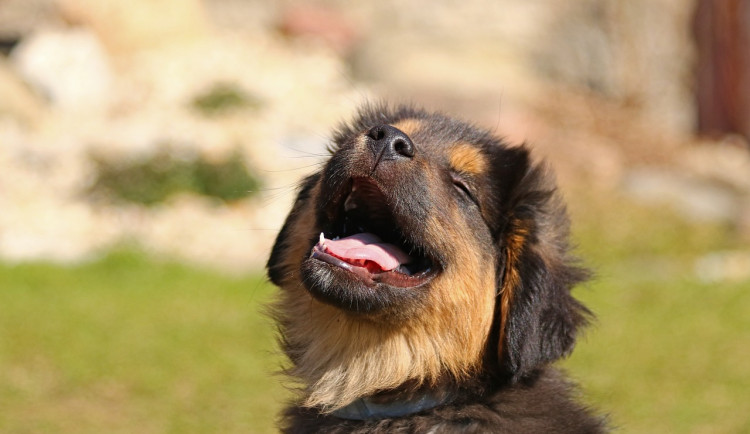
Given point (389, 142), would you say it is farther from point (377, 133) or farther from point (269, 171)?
point (269, 171)

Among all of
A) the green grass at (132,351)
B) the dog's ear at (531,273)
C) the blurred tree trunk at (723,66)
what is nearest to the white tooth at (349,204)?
the dog's ear at (531,273)

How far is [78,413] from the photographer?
7301mm

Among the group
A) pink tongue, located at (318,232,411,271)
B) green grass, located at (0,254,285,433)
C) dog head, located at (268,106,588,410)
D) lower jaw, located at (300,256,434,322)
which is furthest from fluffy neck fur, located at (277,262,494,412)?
green grass, located at (0,254,285,433)

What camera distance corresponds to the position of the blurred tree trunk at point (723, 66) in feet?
53.2

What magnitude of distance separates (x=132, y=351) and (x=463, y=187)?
16.7ft

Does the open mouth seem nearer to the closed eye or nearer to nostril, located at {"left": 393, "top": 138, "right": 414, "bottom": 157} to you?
nostril, located at {"left": 393, "top": 138, "right": 414, "bottom": 157}

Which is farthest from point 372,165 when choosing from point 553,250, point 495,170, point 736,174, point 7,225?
point 736,174

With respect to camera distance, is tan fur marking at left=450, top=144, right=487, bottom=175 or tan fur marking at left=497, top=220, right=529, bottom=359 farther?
tan fur marking at left=450, top=144, right=487, bottom=175

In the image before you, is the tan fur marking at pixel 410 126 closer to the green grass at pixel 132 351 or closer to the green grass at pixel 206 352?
the green grass at pixel 206 352

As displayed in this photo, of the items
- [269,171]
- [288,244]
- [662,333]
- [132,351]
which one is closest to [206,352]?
[132,351]

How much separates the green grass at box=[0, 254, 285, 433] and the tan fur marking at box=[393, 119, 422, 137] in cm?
278

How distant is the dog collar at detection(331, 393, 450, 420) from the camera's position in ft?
13.3

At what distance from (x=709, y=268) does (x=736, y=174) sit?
3.98 m

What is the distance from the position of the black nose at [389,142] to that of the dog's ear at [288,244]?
0.56 metres
